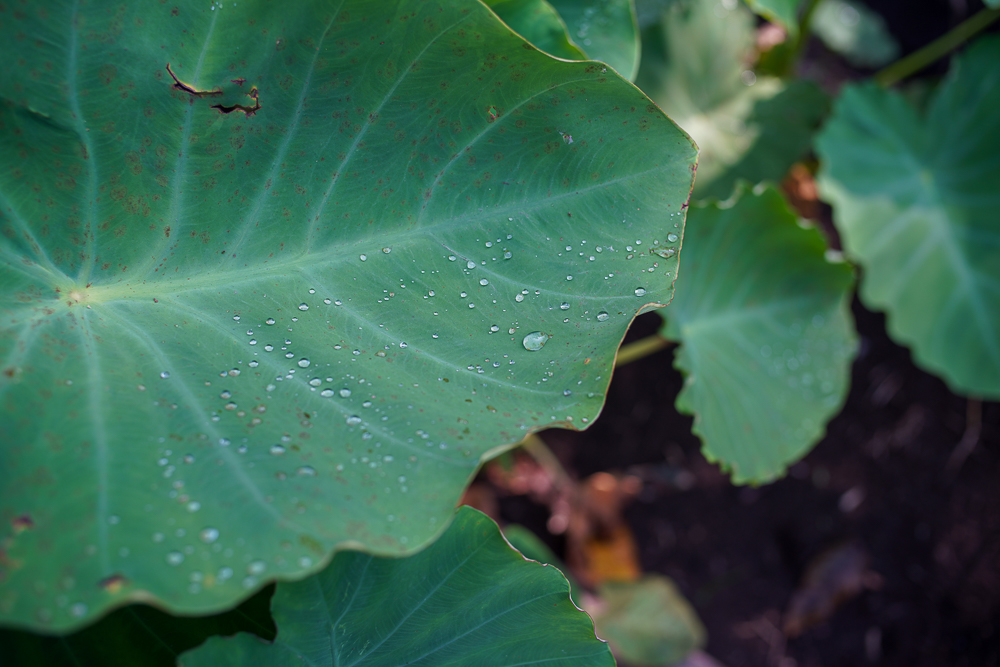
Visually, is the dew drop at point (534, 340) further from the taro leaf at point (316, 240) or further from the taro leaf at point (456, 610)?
the taro leaf at point (456, 610)

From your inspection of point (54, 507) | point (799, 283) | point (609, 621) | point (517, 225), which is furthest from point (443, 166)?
point (609, 621)

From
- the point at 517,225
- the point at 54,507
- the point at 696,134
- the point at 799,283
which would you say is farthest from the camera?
the point at 696,134

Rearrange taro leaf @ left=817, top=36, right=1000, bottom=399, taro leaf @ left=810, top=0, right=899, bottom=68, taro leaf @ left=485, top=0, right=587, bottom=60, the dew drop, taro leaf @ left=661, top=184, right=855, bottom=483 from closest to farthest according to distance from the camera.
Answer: the dew drop < taro leaf @ left=485, top=0, right=587, bottom=60 < taro leaf @ left=661, top=184, right=855, bottom=483 < taro leaf @ left=817, top=36, right=1000, bottom=399 < taro leaf @ left=810, top=0, right=899, bottom=68

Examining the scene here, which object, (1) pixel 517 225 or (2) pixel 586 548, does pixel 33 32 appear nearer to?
(1) pixel 517 225

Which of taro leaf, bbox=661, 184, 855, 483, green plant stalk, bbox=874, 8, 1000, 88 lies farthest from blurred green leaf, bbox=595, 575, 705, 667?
green plant stalk, bbox=874, 8, 1000, 88

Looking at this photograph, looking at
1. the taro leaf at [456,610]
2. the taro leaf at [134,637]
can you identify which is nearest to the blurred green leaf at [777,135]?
the taro leaf at [456,610]

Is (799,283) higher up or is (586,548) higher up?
(799,283)

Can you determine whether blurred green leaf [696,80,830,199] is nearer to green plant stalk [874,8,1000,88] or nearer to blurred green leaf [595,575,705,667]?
green plant stalk [874,8,1000,88]

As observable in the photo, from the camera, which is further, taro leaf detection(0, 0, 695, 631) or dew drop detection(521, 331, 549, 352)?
Answer: dew drop detection(521, 331, 549, 352)
